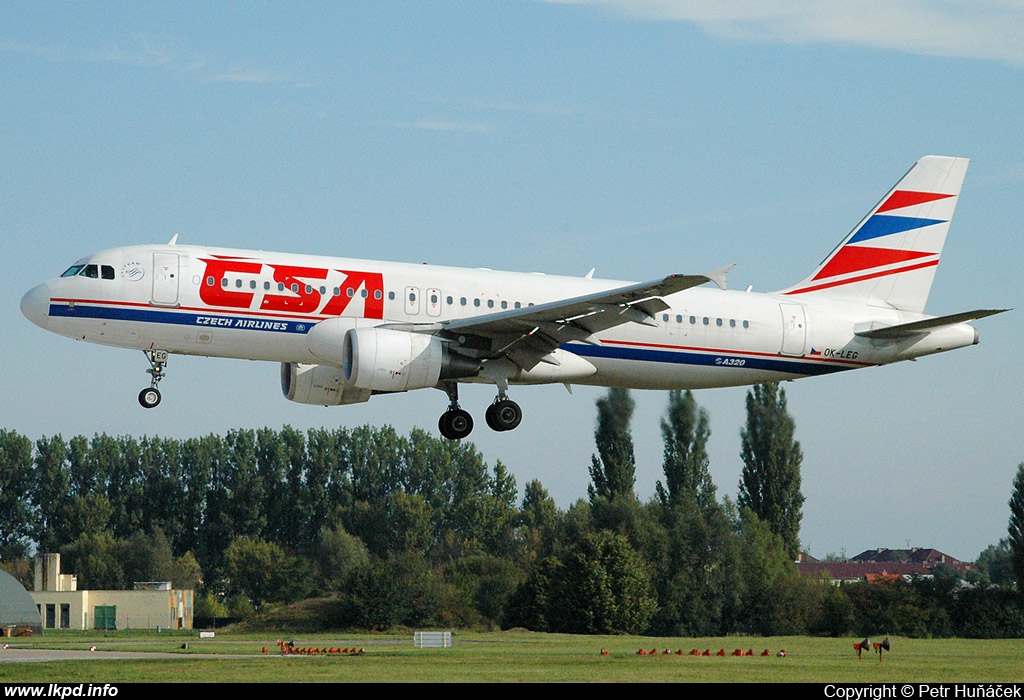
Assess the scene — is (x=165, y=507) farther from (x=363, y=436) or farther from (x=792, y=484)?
(x=792, y=484)

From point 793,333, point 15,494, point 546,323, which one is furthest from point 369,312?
point 15,494

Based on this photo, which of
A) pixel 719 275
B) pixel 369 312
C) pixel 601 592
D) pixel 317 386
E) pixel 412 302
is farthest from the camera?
pixel 601 592

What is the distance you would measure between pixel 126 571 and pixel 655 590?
129 feet

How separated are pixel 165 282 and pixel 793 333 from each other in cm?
1735

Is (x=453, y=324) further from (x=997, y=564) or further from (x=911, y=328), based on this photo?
(x=997, y=564)

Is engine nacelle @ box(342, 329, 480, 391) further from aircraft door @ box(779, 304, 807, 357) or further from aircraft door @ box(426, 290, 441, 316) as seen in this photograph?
aircraft door @ box(779, 304, 807, 357)

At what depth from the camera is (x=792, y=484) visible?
78.8 m

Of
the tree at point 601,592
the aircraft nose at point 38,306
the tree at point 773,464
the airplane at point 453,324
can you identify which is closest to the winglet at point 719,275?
the airplane at point 453,324

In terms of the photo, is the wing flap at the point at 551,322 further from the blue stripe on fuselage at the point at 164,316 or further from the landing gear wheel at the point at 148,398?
the landing gear wheel at the point at 148,398

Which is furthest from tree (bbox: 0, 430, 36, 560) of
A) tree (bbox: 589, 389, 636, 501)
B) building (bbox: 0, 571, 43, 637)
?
tree (bbox: 589, 389, 636, 501)

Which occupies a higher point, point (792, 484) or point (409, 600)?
point (792, 484)

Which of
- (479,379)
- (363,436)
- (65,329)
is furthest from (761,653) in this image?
(363,436)

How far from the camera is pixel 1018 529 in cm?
7475

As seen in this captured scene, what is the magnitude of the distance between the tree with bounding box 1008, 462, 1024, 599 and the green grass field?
890 inches
